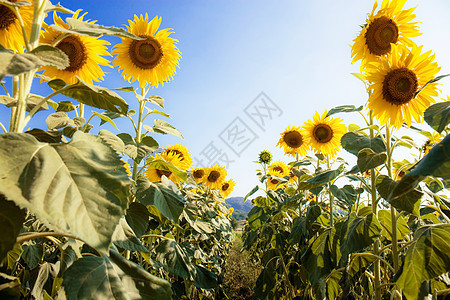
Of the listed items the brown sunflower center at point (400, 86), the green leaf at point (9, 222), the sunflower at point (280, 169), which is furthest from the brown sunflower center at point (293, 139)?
the green leaf at point (9, 222)

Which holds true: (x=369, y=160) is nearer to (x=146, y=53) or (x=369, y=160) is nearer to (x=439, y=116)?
(x=439, y=116)

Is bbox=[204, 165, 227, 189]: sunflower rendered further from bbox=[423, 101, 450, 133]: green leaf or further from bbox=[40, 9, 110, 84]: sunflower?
bbox=[423, 101, 450, 133]: green leaf

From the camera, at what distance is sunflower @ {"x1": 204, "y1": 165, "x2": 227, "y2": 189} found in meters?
6.37

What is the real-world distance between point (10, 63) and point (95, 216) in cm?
39

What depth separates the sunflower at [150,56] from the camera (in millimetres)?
2623

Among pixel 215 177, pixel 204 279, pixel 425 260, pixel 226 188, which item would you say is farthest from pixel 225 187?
pixel 425 260

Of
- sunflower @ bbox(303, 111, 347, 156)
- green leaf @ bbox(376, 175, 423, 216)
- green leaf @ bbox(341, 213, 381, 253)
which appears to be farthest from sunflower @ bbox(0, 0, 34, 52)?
sunflower @ bbox(303, 111, 347, 156)

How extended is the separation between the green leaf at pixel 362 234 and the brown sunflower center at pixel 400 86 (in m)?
0.97

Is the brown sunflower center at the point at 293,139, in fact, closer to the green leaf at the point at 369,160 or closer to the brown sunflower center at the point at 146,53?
the brown sunflower center at the point at 146,53

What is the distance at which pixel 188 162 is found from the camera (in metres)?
4.13

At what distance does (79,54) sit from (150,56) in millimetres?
1031

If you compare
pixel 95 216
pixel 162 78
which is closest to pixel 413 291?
pixel 95 216

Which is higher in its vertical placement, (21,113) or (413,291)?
(413,291)

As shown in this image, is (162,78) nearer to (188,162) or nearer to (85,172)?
(188,162)
